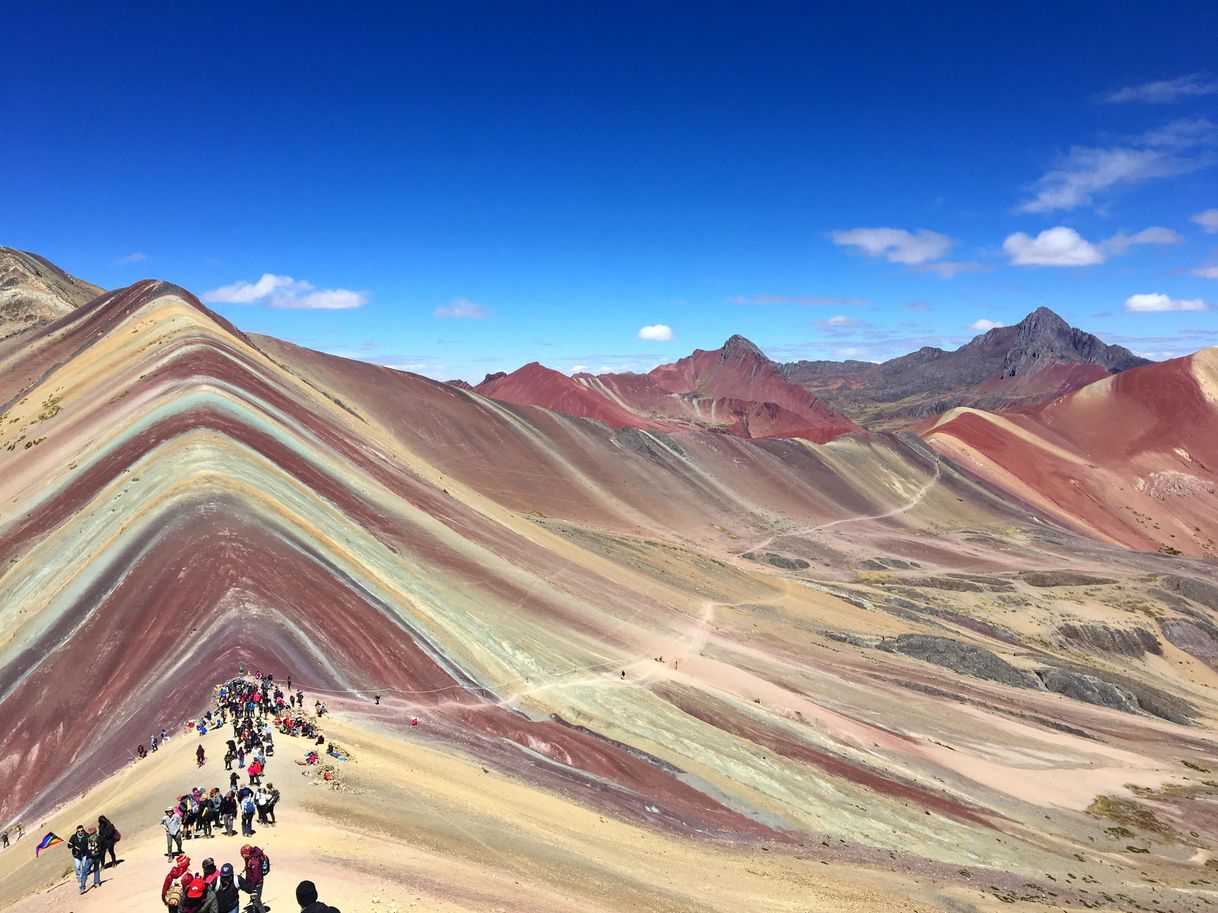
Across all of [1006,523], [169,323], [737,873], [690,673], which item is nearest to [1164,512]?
[1006,523]

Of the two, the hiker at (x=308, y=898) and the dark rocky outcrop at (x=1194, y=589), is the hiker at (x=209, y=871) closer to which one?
the hiker at (x=308, y=898)

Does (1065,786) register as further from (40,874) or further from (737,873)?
(40,874)

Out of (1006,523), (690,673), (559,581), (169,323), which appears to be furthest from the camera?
(1006,523)

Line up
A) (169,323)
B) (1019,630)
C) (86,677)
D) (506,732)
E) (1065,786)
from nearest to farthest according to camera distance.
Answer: (86,677)
(506,732)
(1065,786)
(169,323)
(1019,630)

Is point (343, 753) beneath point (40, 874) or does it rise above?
above

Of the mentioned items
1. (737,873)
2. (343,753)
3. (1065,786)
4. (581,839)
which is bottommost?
(1065,786)

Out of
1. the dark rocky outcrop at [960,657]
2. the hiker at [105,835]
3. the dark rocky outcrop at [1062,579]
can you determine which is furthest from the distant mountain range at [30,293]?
the dark rocky outcrop at [1062,579]

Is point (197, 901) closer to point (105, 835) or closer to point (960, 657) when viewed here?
point (105, 835)

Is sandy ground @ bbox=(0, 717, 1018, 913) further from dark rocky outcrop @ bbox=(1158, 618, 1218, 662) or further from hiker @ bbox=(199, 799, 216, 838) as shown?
dark rocky outcrop @ bbox=(1158, 618, 1218, 662)
